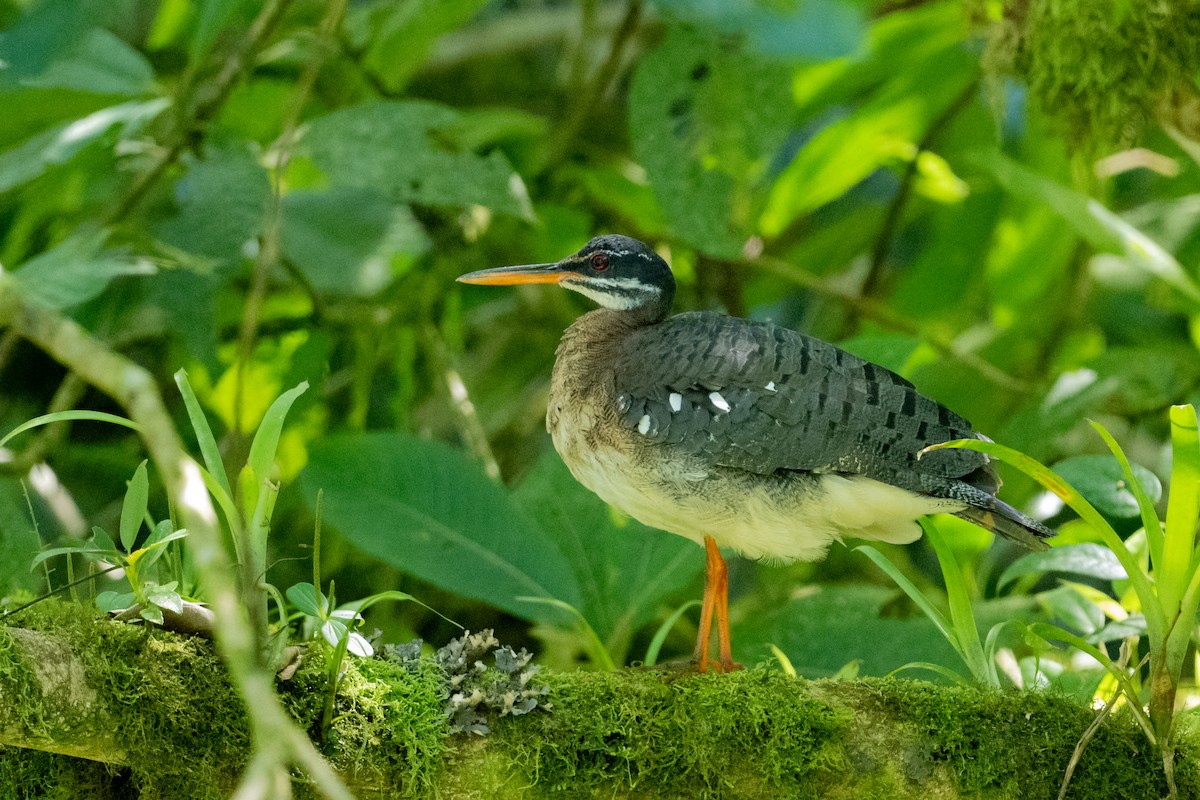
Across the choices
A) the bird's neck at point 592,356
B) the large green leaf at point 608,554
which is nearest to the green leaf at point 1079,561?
the large green leaf at point 608,554

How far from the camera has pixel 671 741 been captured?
256cm

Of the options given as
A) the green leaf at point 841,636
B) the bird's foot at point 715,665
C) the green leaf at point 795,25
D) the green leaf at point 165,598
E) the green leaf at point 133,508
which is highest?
Answer: the green leaf at point 795,25

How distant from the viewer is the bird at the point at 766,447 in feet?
10.2

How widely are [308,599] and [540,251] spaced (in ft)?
10.5

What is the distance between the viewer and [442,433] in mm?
5938

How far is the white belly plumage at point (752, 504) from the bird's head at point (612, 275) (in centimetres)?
60

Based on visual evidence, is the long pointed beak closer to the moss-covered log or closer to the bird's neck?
the bird's neck

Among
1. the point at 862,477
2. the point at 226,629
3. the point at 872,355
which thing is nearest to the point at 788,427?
the point at 862,477

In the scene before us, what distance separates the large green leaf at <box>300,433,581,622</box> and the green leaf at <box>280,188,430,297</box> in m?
1.01

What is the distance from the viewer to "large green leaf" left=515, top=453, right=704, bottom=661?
12.3ft

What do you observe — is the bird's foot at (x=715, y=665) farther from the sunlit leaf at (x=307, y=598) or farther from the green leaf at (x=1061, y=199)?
the green leaf at (x=1061, y=199)

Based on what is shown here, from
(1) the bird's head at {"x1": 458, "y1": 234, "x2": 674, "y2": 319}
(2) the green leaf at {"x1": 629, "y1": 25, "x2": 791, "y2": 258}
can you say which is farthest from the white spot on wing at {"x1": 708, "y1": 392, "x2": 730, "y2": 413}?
(2) the green leaf at {"x1": 629, "y1": 25, "x2": 791, "y2": 258}

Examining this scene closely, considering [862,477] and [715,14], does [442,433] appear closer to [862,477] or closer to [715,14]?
[862,477]

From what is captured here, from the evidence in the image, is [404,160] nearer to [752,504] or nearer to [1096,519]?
[752,504]
